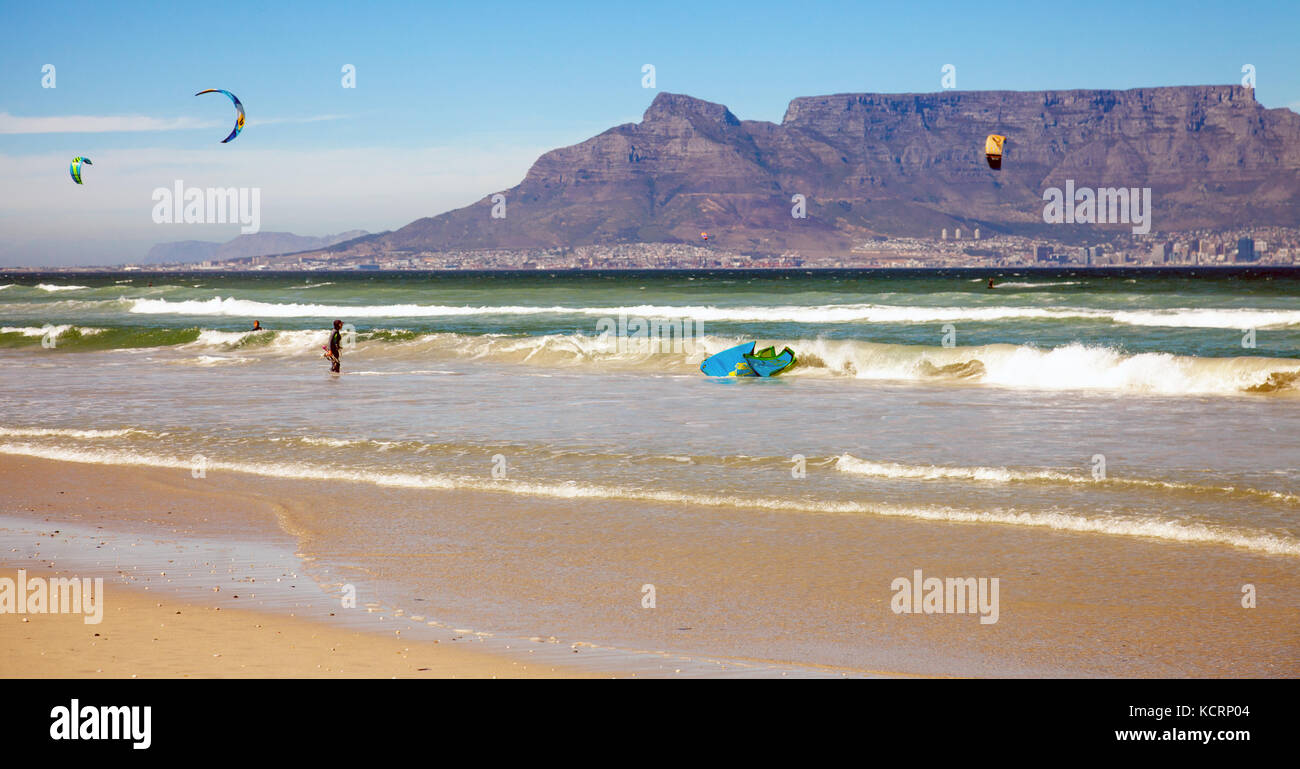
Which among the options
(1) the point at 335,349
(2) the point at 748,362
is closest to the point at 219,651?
(2) the point at 748,362

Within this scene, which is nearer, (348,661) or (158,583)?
(348,661)

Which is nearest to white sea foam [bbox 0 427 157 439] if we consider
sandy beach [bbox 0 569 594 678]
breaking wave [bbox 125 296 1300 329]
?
sandy beach [bbox 0 569 594 678]

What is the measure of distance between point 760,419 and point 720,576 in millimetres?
7732

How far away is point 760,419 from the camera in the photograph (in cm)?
1499

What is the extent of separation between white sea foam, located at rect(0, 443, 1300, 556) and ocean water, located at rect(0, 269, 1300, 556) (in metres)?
0.03

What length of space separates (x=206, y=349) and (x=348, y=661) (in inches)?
1191

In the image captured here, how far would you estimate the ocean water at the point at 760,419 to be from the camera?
9.82 metres

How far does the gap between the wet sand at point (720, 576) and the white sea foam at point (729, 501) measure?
232 mm

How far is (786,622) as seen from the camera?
6.33 m

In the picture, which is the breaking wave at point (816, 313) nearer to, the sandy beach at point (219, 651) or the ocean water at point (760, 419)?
the ocean water at point (760, 419)

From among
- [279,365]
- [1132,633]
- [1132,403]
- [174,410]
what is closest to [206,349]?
[279,365]
